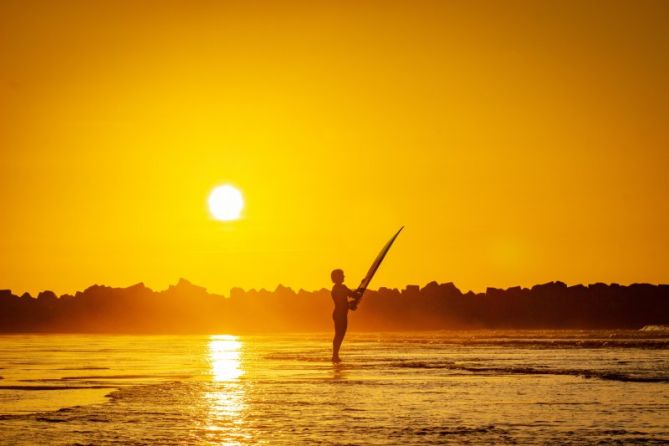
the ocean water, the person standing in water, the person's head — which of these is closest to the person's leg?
the person standing in water

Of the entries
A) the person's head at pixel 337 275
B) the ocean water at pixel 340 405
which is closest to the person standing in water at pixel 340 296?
the person's head at pixel 337 275

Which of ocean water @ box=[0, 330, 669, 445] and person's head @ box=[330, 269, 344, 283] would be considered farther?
person's head @ box=[330, 269, 344, 283]

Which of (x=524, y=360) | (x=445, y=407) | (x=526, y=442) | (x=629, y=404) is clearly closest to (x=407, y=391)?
(x=445, y=407)

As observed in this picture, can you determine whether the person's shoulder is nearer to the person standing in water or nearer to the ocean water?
the person standing in water

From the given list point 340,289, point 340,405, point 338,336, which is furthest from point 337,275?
point 340,405

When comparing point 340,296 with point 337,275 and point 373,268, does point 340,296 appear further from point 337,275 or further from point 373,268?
point 373,268

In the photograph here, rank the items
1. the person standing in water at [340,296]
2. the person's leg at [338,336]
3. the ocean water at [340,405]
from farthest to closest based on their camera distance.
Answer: the person standing in water at [340,296], the person's leg at [338,336], the ocean water at [340,405]

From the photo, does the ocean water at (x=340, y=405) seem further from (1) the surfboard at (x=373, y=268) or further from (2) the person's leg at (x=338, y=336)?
(1) the surfboard at (x=373, y=268)

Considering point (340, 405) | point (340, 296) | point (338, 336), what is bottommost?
point (340, 405)

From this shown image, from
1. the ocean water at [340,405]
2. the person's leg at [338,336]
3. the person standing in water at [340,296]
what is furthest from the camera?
the person standing in water at [340,296]

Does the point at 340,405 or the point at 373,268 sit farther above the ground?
the point at 373,268

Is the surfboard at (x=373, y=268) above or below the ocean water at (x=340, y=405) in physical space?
above

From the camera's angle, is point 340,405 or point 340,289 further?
point 340,289

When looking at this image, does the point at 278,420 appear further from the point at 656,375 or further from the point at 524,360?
the point at 524,360
